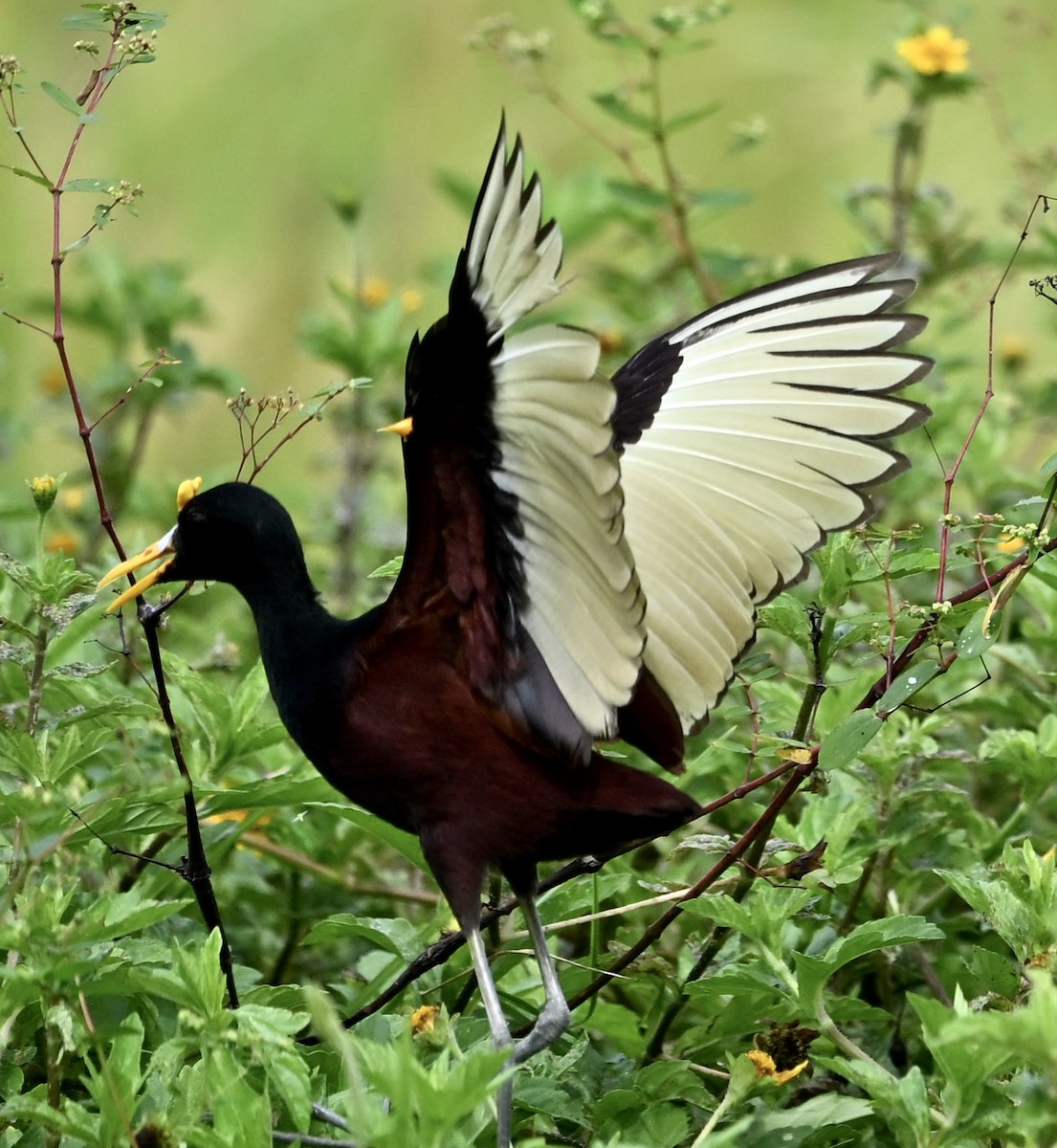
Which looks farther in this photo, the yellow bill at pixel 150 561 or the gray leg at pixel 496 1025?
the yellow bill at pixel 150 561

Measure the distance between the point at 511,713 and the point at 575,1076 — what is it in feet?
1.66

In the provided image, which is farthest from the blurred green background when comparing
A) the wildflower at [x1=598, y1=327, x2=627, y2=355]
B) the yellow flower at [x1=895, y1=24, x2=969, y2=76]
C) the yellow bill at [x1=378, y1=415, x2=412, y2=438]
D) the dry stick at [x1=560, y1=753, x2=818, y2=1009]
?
the yellow bill at [x1=378, y1=415, x2=412, y2=438]

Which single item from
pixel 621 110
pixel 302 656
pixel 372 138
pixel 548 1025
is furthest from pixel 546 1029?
pixel 372 138

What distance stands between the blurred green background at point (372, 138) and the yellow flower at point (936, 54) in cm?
286

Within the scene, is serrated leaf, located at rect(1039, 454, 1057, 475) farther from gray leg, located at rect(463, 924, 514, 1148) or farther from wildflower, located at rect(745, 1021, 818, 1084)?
gray leg, located at rect(463, 924, 514, 1148)

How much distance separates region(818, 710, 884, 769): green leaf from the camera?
6.77 ft

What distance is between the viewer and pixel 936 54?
411 centimetres

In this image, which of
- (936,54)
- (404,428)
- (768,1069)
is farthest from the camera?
(936,54)

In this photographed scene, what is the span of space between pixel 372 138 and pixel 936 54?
464cm

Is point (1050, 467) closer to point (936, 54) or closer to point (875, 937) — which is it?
point (875, 937)

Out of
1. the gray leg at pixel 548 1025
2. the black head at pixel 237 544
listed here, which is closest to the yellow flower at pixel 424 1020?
the gray leg at pixel 548 1025

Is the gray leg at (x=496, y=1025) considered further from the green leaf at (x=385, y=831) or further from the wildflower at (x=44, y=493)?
the wildflower at (x=44, y=493)

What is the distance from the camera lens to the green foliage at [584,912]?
1.83 meters

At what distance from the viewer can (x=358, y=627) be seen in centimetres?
218
